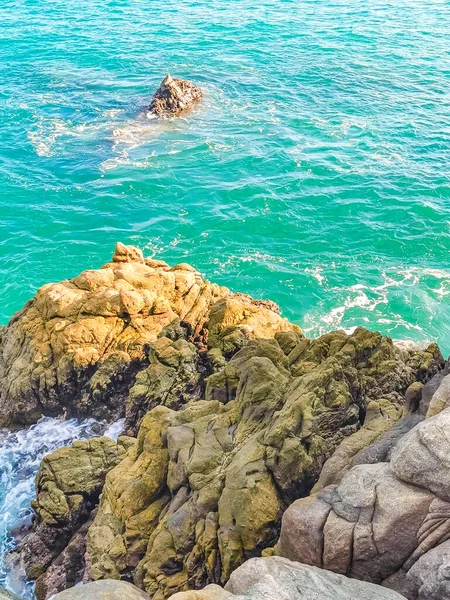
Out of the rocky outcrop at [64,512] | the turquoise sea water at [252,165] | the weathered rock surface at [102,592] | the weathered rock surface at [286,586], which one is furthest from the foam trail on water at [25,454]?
the weathered rock surface at [286,586]

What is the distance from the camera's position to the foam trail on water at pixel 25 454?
33281mm

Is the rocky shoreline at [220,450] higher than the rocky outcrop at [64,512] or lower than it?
higher

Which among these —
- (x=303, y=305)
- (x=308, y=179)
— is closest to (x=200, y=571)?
(x=303, y=305)

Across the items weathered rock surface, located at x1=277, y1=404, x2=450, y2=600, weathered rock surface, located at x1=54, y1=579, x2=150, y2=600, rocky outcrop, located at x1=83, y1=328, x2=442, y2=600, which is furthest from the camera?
rocky outcrop, located at x1=83, y1=328, x2=442, y2=600

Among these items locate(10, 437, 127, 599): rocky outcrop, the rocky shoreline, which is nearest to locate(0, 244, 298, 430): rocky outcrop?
the rocky shoreline

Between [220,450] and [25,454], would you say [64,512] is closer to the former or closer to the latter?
[25,454]

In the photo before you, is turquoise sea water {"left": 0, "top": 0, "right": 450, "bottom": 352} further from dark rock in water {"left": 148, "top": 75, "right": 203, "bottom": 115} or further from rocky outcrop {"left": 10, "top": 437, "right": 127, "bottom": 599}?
rocky outcrop {"left": 10, "top": 437, "right": 127, "bottom": 599}

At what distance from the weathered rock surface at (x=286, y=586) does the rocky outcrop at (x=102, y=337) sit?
18649 mm

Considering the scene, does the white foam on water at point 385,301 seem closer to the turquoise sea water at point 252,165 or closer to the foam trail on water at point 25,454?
the turquoise sea water at point 252,165

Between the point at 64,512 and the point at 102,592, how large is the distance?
1183 centimetres

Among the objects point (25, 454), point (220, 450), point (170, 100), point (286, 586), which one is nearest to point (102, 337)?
point (25, 454)

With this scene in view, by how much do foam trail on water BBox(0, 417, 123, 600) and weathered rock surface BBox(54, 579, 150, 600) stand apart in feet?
45.5

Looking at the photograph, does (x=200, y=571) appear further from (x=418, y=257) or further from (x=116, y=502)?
(x=418, y=257)

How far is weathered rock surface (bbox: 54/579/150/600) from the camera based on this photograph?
18.7 metres
